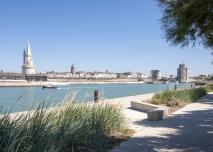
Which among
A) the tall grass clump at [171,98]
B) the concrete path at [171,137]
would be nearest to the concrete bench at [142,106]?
the tall grass clump at [171,98]

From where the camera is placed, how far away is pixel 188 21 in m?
8.71

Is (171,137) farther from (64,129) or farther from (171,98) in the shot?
(171,98)

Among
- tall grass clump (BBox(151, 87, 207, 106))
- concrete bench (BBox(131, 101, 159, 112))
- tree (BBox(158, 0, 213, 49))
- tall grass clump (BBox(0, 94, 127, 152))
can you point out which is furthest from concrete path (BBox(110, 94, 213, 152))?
tall grass clump (BBox(151, 87, 207, 106))

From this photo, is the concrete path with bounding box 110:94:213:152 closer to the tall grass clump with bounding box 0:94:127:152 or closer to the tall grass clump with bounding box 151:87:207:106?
the tall grass clump with bounding box 0:94:127:152

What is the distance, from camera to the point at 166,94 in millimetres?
24219

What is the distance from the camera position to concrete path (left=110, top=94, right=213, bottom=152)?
9211 mm

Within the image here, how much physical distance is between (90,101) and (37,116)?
175 inches

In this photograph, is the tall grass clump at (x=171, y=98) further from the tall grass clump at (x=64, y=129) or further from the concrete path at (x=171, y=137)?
the tall grass clump at (x=64, y=129)

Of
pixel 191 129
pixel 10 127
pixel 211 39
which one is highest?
pixel 211 39

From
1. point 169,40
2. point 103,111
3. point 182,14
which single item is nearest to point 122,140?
point 103,111

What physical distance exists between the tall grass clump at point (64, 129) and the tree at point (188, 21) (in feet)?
8.76

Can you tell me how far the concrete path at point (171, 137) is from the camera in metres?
9.21

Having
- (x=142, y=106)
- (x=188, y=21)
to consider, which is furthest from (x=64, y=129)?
(x=142, y=106)

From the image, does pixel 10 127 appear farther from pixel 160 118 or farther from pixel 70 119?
pixel 160 118
